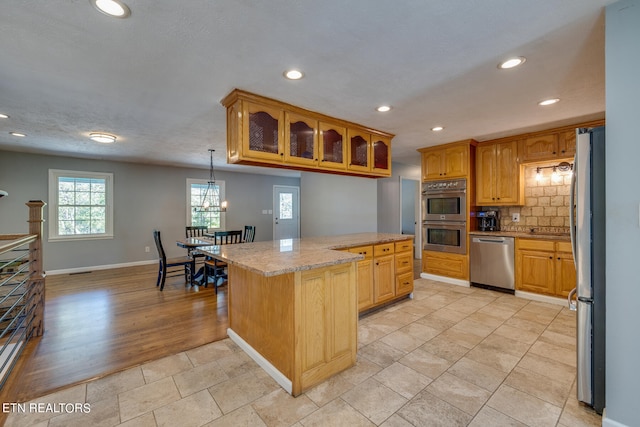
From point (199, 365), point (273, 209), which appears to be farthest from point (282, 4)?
point (273, 209)

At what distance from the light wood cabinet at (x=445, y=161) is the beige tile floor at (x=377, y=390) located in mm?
2440

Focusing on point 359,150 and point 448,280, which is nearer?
point 359,150

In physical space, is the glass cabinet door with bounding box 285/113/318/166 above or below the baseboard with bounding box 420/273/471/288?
above

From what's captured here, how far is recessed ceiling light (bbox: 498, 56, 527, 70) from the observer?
1952mm

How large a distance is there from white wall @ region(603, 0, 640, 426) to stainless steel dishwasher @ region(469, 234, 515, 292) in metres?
2.72

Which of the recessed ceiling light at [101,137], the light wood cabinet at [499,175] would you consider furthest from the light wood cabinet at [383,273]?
the recessed ceiling light at [101,137]

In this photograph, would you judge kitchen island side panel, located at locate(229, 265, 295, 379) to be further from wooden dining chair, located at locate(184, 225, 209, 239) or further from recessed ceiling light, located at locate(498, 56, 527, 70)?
wooden dining chair, located at locate(184, 225, 209, 239)

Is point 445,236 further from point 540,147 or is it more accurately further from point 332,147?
point 332,147

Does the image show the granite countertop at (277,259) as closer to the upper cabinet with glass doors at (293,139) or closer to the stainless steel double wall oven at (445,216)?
the upper cabinet with glass doors at (293,139)

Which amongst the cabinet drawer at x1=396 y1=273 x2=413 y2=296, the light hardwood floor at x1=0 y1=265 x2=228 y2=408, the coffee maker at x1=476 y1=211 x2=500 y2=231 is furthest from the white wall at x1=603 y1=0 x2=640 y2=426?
the coffee maker at x1=476 y1=211 x2=500 y2=231

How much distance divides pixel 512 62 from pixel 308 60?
1.45 metres

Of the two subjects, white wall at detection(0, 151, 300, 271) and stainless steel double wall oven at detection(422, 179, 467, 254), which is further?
white wall at detection(0, 151, 300, 271)

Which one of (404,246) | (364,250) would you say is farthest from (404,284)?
(364,250)

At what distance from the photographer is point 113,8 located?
1.43m
